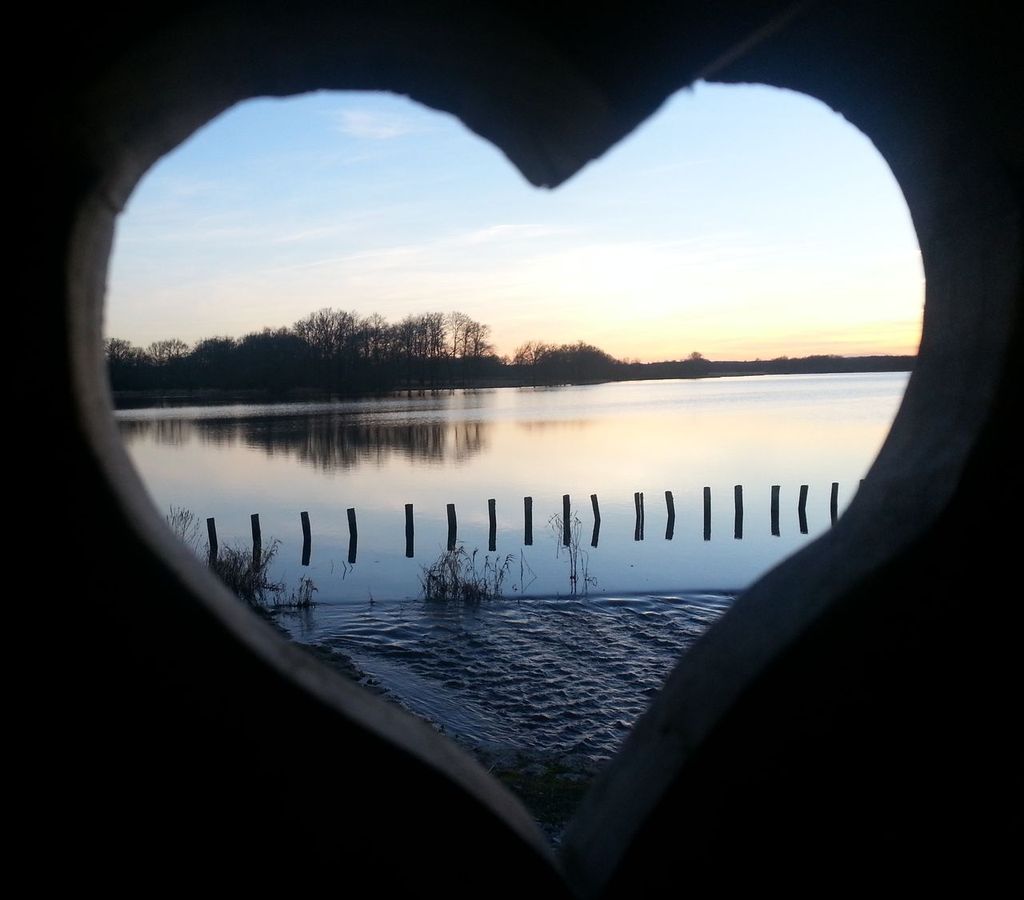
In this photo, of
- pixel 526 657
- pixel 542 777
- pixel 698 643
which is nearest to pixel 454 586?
pixel 526 657

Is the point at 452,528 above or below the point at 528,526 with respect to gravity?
above

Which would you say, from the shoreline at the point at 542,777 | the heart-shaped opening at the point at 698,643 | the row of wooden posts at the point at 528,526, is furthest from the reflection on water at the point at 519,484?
the heart-shaped opening at the point at 698,643

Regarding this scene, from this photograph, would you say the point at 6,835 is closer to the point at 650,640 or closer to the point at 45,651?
the point at 45,651

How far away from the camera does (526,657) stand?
1168 centimetres

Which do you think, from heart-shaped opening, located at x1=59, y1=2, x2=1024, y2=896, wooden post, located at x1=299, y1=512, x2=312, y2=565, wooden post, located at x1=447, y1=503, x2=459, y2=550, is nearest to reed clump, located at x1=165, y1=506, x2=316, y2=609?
wooden post, located at x1=299, y1=512, x2=312, y2=565

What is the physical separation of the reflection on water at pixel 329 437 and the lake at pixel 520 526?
26 cm

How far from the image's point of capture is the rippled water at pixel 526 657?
29.0ft

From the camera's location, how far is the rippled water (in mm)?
8836

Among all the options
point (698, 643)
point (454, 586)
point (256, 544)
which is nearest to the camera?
point (698, 643)

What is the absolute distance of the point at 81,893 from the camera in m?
1.48

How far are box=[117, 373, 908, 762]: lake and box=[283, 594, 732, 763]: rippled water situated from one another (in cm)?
4

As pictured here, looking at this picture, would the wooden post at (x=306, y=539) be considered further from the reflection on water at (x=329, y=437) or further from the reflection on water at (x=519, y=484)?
the reflection on water at (x=329, y=437)

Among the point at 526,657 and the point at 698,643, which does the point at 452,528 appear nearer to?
the point at 526,657

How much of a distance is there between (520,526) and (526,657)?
1307 centimetres
